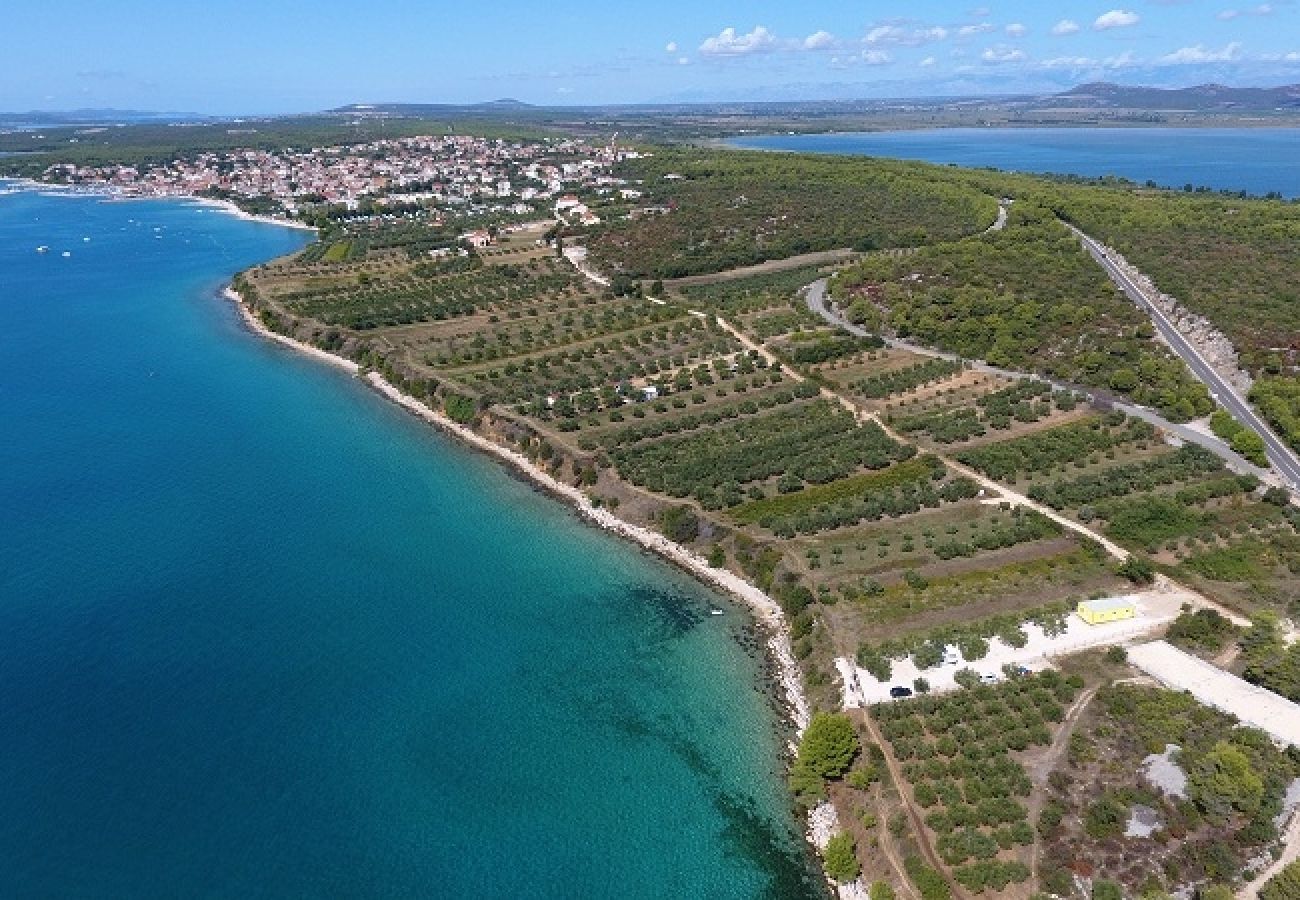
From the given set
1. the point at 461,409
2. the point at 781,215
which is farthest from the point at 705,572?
the point at 781,215

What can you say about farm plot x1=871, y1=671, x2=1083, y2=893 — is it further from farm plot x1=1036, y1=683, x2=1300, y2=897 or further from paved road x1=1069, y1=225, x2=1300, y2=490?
paved road x1=1069, y1=225, x2=1300, y2=490

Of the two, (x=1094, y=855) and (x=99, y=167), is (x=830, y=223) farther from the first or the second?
(x=99, y=167)

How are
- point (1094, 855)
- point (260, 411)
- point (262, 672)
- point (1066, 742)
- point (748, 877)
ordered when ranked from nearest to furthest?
1. point (1094, 855)
2. point (748, 877)
3. point (1066, 742)
4. point (262, 672)
5. point (260, 411)

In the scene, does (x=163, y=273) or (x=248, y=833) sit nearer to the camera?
(x=248, y=833)

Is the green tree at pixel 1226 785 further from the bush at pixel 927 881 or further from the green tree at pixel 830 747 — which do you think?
the green tree at pixel 830 747

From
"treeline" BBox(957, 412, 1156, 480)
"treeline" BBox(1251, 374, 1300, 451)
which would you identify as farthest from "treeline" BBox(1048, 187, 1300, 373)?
"treeline" BBox(957, 412, 1156, 480)

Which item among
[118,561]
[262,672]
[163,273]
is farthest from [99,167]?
[262,672]
